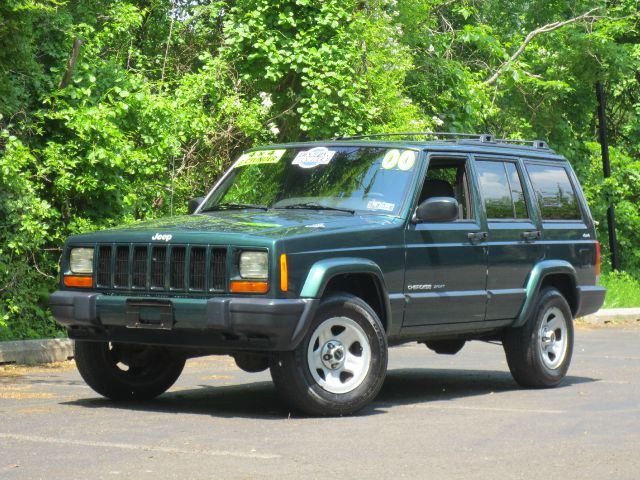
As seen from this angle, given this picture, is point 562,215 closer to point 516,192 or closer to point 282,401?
point 516,192

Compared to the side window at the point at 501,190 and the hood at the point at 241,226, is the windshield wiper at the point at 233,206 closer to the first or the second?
the hood at the point at 241,226

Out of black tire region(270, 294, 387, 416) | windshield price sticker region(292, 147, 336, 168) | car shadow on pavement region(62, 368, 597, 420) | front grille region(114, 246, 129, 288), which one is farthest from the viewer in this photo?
windshield price sticker region(292, 147, 336, 168)

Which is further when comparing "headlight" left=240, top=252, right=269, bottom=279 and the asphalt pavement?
"headlight" left=240, top=252, right=269, bottom=279

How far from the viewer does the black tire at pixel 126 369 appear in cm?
938

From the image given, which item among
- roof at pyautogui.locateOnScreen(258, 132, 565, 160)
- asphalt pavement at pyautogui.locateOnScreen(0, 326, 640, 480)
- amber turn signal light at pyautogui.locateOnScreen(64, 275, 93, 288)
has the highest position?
roof at pyautogui.locateOnScreen(258, 132, 565, 160)

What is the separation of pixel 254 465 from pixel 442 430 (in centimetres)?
176

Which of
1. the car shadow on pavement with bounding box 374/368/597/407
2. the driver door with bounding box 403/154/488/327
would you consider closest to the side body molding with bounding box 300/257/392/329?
the driver door with bounding box 403/154/488/327

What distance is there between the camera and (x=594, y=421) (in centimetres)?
848

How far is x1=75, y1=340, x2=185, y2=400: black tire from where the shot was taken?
9383 millimetres

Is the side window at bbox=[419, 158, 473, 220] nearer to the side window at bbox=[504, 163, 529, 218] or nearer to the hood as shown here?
the side window at bbox=[504, 163, 529, 218]

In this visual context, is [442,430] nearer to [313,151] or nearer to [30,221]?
[313,151]

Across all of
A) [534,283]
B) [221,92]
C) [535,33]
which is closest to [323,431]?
[534,283]

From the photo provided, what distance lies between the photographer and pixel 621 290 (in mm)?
22938

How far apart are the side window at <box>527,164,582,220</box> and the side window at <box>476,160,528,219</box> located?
11.1 inches
